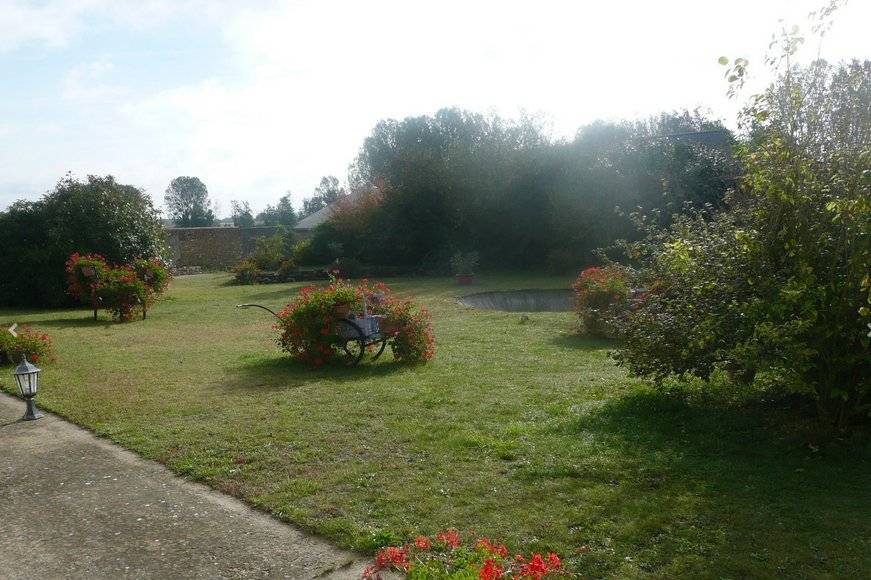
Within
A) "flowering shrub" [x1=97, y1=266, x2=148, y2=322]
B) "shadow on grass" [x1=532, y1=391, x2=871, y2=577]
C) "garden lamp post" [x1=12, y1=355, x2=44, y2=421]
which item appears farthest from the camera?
"flowering shrub" [x1=97, y1=266, x2=148, y2=322]

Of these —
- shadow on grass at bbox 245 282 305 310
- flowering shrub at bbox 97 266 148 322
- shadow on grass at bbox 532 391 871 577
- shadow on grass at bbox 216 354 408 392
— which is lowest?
shadow on grass at bbox 532 391 871 577

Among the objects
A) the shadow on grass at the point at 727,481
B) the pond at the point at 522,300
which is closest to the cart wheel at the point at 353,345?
the shadow on grass at the point at 727,481

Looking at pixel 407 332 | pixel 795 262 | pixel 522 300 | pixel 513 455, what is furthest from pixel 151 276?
pixel 795 262

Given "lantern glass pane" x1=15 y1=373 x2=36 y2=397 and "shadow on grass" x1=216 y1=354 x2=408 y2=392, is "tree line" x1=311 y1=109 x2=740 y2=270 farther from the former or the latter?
"lantern glass pane" x1=15 y1=373 x2=36 y2=397

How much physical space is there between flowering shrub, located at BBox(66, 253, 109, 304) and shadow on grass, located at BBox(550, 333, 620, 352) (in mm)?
10369

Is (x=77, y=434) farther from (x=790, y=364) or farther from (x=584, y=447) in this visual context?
(x=790, y=364)

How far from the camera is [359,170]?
57.9m

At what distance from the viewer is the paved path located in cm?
374

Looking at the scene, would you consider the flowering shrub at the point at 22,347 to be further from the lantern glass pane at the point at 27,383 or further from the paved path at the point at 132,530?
the paved path at the point at 132,530

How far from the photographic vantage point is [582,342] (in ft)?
37.8

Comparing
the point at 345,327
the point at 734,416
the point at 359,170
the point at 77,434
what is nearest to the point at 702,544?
the point at 734,416

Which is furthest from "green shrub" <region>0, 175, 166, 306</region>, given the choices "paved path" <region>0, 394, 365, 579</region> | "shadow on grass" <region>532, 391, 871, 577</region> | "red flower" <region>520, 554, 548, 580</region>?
"red flower" <region>520, 554, 548, 580</region>

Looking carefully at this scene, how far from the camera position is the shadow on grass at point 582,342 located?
10.9m

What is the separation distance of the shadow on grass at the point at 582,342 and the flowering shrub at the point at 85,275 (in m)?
10.4
